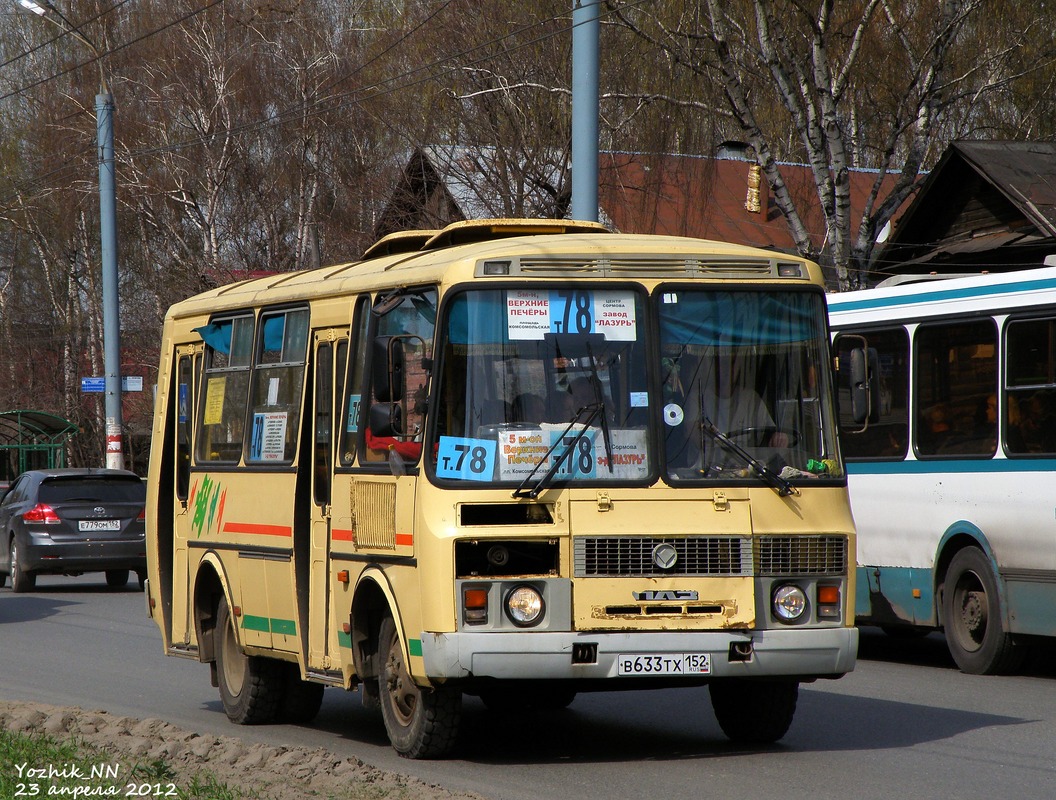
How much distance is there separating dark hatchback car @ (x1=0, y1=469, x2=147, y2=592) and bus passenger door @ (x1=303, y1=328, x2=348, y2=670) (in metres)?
13.5

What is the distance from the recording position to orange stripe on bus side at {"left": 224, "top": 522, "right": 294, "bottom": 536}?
10141mm

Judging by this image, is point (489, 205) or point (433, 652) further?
point (489, 205)

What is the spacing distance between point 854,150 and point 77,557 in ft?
61.5

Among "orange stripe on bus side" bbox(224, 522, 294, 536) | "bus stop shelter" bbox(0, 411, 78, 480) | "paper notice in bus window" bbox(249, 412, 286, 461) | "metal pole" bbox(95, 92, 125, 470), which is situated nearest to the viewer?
"orange stripe on bus side" bbox(224, 522, 294, 536)

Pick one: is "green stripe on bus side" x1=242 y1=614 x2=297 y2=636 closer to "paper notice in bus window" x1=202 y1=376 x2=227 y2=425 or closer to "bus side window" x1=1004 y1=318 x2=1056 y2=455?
"paper notice in bus window" x1=202 y1=376 x2=227 y2=425

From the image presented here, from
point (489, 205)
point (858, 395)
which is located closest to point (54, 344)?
point (489, 205)

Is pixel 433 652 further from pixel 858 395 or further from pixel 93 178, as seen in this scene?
pixel 93 178

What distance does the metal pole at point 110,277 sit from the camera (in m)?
31.0

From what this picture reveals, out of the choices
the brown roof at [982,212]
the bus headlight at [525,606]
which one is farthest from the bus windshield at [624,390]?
the brown roof at [982,212]

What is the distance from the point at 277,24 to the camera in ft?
135

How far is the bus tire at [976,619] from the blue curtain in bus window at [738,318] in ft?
15.9

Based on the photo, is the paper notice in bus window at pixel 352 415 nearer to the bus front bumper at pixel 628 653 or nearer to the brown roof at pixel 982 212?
the bus front bumper at pixel 628 653

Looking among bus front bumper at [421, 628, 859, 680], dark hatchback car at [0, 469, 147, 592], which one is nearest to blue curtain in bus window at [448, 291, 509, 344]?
bus front bumper at [421, 628, 859, 680]

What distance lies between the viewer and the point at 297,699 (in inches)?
427
